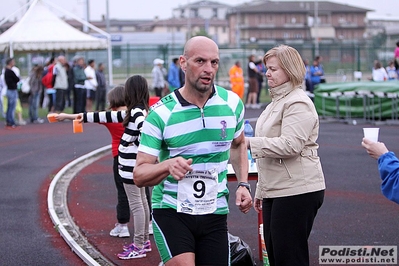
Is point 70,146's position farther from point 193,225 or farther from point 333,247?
point 193,225

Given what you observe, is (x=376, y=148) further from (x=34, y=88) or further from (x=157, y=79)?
(x=157, y=79)

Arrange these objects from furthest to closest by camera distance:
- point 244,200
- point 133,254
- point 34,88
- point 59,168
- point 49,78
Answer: point 49,78 → point 34,88 → point 59,168 → point 133,254 → point 244,200

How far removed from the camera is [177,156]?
14.9 feet

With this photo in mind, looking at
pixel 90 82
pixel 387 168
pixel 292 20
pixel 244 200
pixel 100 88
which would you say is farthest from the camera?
pixel 292 20

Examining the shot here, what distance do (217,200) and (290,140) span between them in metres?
0.80

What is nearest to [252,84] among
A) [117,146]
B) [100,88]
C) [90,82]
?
[100,88]

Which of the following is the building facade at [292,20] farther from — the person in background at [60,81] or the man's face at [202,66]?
the man's face at [202,66]

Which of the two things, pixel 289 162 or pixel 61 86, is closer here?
pixel 289 162

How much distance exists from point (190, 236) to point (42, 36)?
2312 cm

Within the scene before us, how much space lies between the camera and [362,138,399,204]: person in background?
420 cm

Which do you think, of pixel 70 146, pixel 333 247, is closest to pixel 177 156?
pixel 333 247

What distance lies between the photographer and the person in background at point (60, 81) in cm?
2519

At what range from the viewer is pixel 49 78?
25.8m

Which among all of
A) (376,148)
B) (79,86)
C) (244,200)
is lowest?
(79,86)
